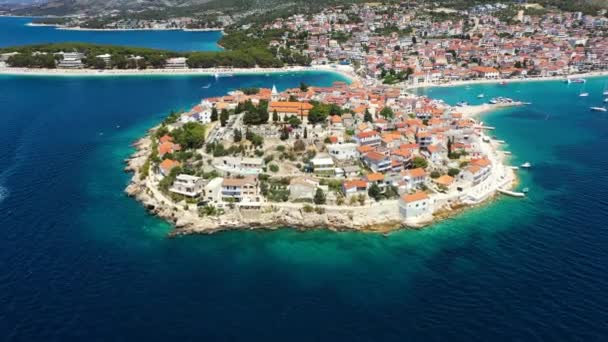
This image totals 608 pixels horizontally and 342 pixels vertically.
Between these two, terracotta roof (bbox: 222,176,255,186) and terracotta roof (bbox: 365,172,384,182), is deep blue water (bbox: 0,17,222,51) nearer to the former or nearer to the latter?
terracotta roof (bbox: 222,176,255,186)

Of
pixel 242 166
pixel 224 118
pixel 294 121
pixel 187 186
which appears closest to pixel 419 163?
pixel 294 121

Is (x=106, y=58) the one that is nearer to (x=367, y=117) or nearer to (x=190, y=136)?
(x=190, y=136)

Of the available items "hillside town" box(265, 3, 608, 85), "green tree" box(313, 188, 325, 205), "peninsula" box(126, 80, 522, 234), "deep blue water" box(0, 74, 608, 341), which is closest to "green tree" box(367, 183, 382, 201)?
"peninsula" box(126, 80, 522, 234)

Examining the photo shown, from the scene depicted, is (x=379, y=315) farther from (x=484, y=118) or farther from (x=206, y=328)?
(x=484, y=118)

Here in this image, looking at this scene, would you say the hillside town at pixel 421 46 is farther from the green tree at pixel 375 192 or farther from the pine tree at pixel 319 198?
the pine tree at pixel 319 198

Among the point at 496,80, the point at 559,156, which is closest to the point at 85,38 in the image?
the point at 496,80

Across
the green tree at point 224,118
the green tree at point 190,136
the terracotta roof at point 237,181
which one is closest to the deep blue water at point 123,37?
the green tree at point 224,118
